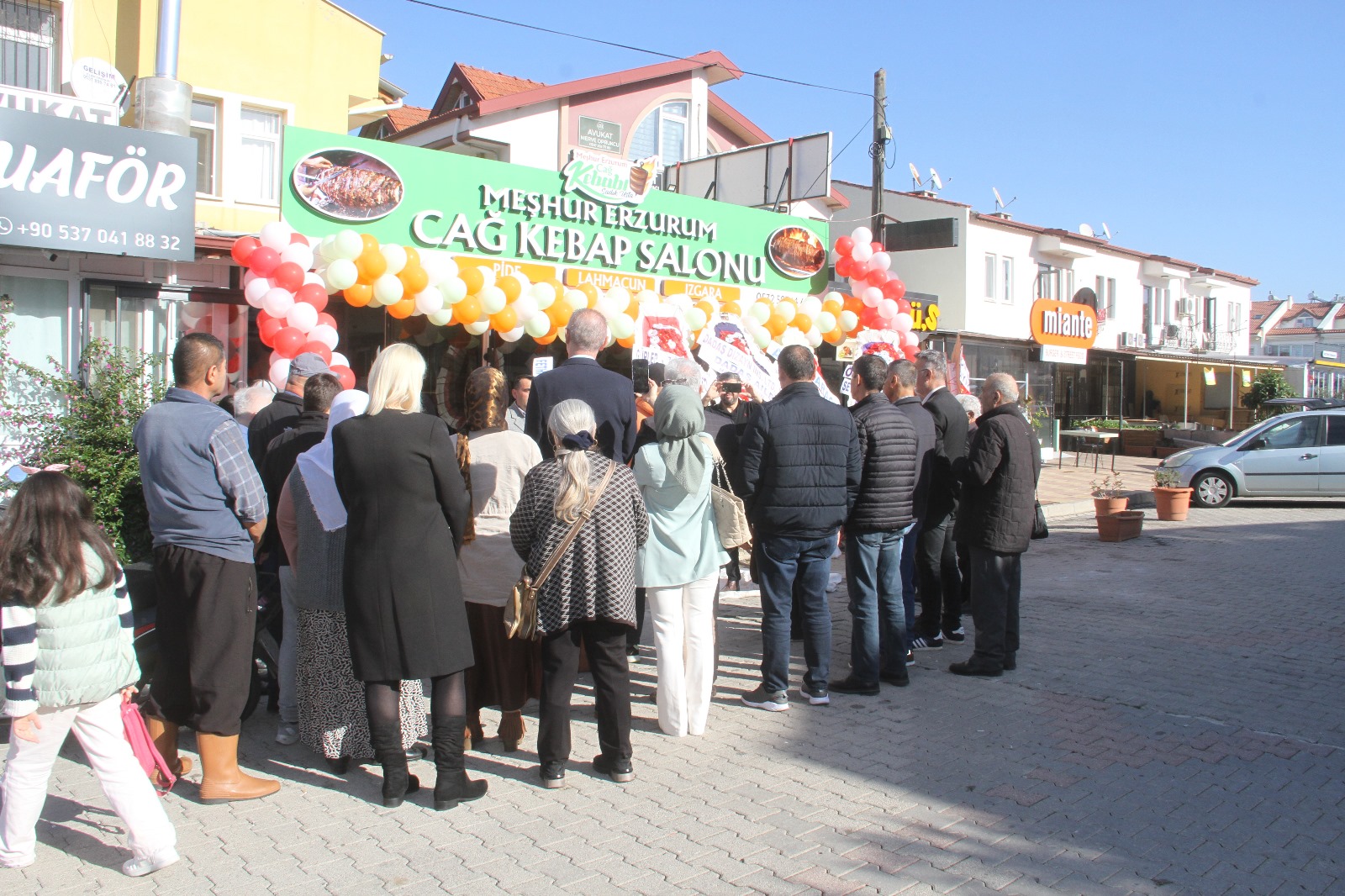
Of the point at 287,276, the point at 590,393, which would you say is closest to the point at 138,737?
the point at 590,393

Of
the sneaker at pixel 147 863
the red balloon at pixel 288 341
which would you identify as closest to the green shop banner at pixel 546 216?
the red balloon at pixel 288 341

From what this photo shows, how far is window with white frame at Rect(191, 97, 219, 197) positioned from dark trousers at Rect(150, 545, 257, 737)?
9807 mm

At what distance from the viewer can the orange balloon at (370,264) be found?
878cm

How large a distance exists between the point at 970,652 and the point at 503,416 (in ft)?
12.5

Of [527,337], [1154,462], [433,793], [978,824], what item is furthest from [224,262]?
[1154,462]

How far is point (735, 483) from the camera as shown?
5695 millimetres

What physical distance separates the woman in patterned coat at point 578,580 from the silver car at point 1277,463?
1388 centimetres

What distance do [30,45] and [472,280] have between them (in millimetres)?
6634

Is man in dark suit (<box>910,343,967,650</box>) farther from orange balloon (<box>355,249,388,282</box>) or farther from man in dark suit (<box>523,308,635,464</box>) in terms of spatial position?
orange balloon (<box>355,249,388,282</box>)

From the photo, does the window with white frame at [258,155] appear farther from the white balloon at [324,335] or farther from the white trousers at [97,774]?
the white trousers at [97,774]

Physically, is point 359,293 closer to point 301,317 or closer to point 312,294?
point 312,294

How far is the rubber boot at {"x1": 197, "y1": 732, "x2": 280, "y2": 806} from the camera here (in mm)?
4285

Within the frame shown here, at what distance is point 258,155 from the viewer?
1312 cm

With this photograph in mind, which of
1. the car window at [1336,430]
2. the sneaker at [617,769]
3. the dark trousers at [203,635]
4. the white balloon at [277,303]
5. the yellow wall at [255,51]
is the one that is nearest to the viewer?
the dark trousers at [203,635]
